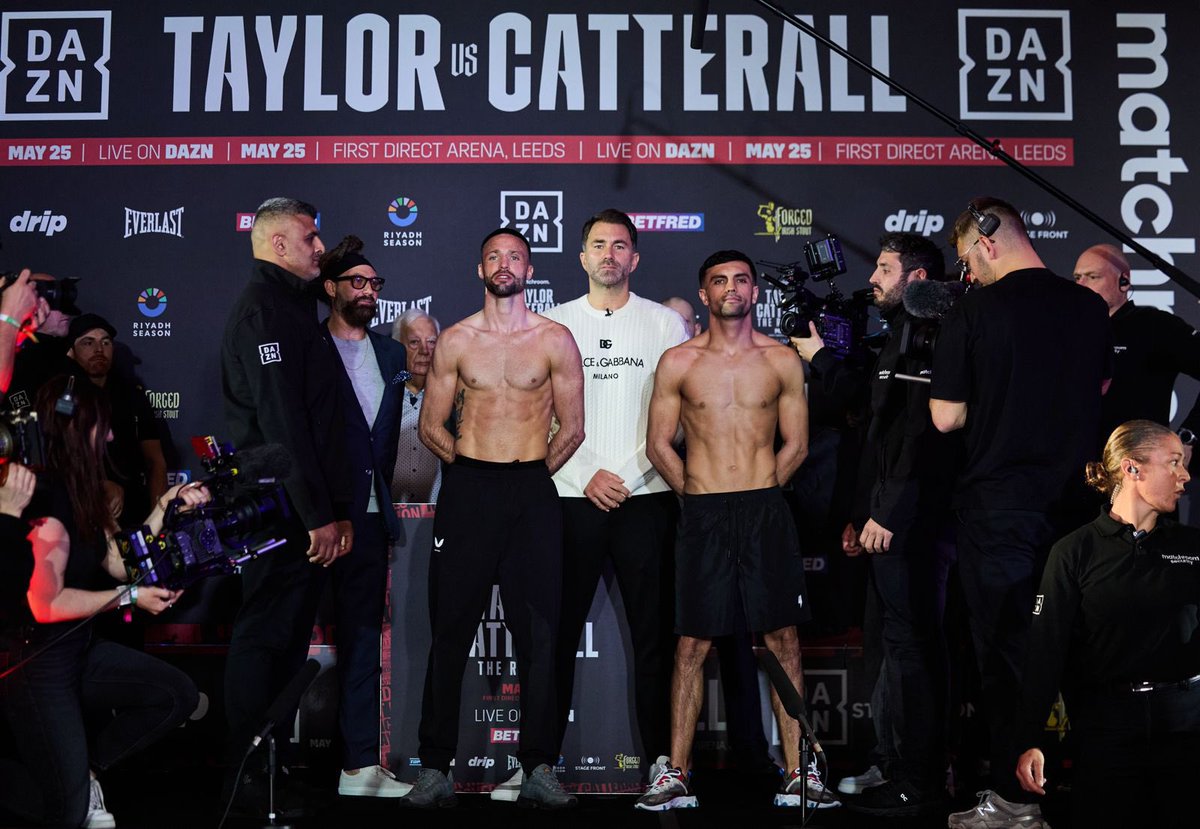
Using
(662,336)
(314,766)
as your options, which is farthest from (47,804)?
(662,336)

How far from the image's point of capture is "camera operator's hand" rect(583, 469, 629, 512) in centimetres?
502

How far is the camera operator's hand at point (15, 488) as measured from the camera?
3.92 metres

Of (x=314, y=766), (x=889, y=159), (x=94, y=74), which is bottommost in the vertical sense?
(x=314, y=766)

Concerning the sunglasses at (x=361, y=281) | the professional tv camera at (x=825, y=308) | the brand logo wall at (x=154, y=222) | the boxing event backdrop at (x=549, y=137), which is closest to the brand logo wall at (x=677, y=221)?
the boxing event backdrop at (x=549, y=137)

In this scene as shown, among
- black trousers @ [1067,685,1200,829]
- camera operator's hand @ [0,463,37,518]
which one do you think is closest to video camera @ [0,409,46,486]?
camera operator's hand @ [0,463,37,518]

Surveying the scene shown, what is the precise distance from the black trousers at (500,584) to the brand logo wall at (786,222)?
2.14 m

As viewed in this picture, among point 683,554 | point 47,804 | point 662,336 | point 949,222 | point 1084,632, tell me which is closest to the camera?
point 1084,632

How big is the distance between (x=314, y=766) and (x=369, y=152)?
3.02 m

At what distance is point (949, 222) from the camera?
6266 millimetres

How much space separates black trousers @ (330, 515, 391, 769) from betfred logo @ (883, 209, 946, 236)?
3.04 meters

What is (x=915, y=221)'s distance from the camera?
628cm

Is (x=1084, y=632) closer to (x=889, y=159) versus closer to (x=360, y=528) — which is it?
(x=360, y=528)

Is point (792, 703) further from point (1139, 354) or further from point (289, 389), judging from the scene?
point (1139, 354)

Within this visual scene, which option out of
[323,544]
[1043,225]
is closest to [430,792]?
[323,544]
